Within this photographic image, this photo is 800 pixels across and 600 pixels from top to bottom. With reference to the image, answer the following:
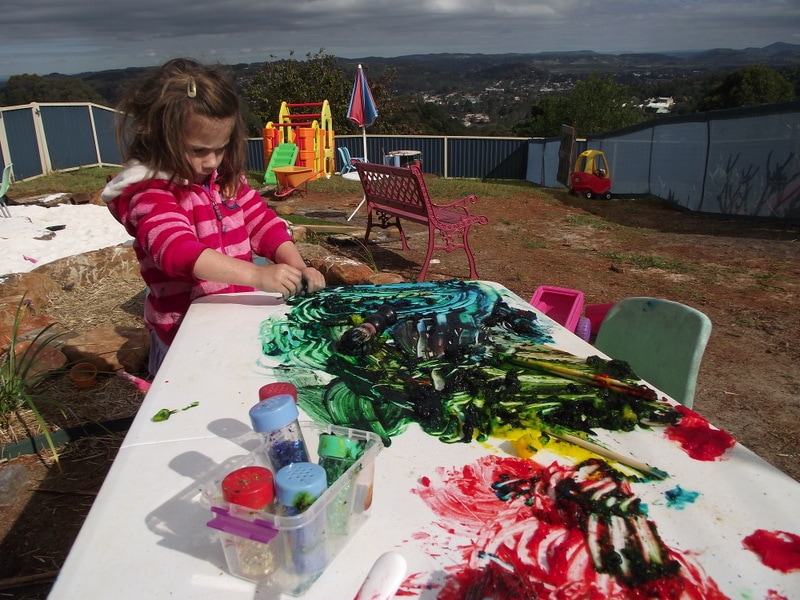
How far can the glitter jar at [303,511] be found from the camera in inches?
33.8

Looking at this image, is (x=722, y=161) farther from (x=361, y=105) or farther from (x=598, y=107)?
(x=598, y=107)

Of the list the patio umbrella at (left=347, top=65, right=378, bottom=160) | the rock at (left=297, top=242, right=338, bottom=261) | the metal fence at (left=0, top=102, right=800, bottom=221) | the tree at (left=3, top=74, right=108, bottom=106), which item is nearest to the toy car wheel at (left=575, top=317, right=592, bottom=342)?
the rock at (left=297, top=242, right=338, bottom=261)

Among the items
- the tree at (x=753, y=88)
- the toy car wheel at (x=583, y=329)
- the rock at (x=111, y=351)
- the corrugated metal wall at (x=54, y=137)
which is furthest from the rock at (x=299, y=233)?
the tree at (x=753, y=88)

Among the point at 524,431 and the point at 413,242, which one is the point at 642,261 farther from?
the point at 524,431

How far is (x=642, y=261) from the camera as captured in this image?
265 inches

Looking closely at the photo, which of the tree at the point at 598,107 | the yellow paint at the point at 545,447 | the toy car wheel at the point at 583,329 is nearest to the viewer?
the yellow paint at the point at 545,447

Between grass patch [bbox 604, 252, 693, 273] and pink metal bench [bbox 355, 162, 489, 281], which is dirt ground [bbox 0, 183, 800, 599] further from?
pink metal bench [bbox 355, 162, 489, 281]

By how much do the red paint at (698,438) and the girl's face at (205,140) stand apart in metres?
1.53

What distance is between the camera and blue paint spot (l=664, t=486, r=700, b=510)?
1.07 metres

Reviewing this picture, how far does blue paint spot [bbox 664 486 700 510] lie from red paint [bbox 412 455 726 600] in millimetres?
80

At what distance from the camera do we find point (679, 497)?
1094 mm

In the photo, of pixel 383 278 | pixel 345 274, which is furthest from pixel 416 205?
pixel 383 278

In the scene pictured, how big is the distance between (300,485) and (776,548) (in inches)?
31.2

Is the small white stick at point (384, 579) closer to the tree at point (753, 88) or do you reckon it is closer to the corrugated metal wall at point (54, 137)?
the corrugated metal wall at point (54, 137)
